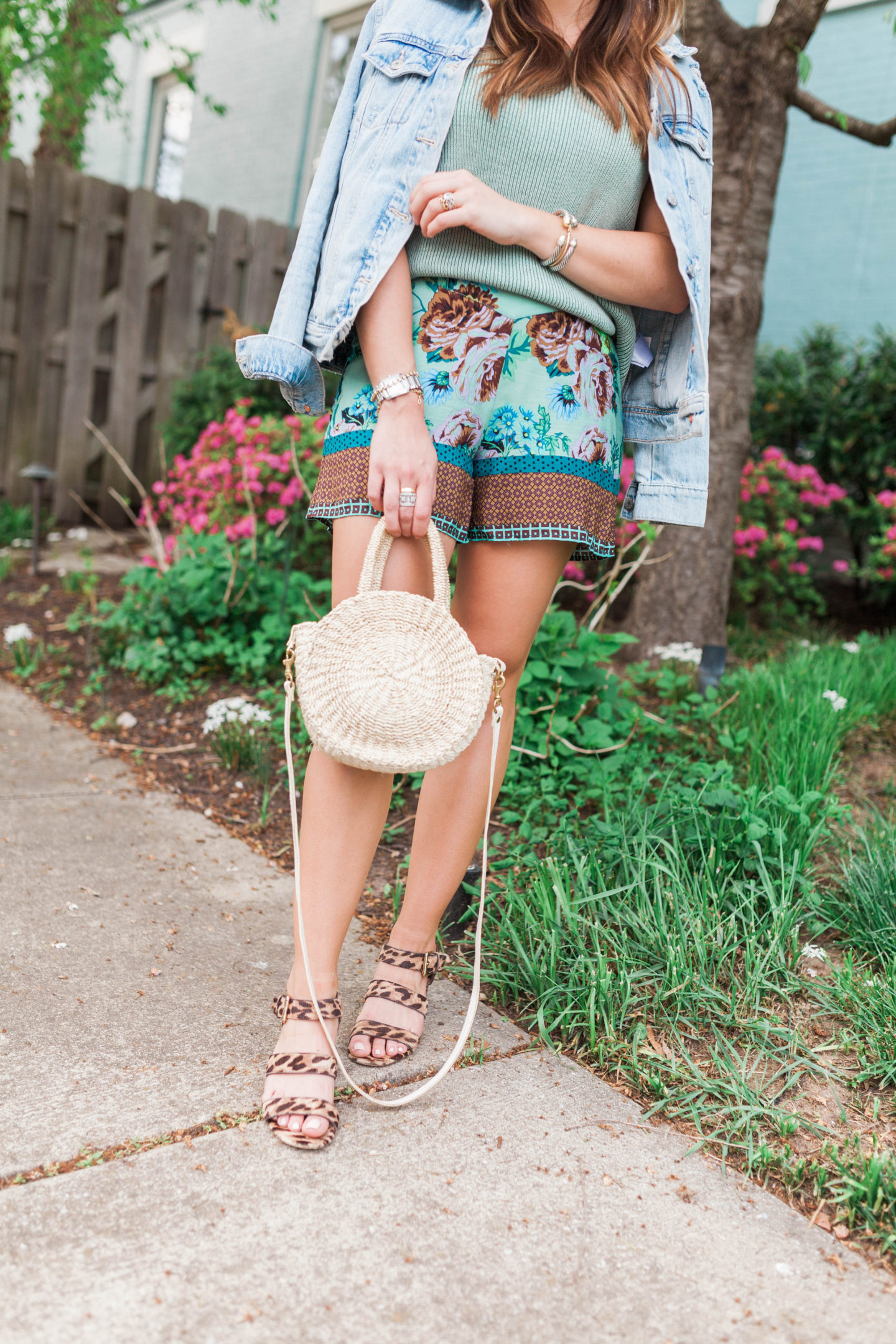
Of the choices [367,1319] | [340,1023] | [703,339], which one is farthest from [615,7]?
[367,1319]

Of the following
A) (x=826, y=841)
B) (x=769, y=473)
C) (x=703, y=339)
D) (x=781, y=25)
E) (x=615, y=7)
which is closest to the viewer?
(x=615, y=7)

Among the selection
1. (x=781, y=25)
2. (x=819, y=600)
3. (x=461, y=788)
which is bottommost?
(x=461, y=788)

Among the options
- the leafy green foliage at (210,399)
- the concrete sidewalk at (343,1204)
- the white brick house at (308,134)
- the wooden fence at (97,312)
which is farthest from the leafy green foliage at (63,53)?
the concrete sidewalk at (343,1204)

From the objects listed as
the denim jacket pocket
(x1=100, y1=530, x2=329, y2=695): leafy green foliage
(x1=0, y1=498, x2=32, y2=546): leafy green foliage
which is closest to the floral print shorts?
the denim jacket pocket

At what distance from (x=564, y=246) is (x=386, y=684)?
0.75m

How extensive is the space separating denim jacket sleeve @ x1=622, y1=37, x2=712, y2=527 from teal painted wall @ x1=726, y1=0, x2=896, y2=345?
4.44m

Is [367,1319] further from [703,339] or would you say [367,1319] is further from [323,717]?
[703,339]

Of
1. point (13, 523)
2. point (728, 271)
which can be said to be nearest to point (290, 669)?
point (728, 271)

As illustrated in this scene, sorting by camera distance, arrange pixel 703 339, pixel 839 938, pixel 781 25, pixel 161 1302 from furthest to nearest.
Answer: pixel 781 25 → pixel 839 938 → pixel 703 339 → pixel 161 1302

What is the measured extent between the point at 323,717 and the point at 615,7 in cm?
125

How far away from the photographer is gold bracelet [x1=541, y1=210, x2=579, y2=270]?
161 centimetres

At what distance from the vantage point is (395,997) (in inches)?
69.3

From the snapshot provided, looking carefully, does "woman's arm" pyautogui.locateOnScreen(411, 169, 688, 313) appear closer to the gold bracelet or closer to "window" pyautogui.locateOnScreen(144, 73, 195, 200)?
the gold bracelet

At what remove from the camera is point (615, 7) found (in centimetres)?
168
